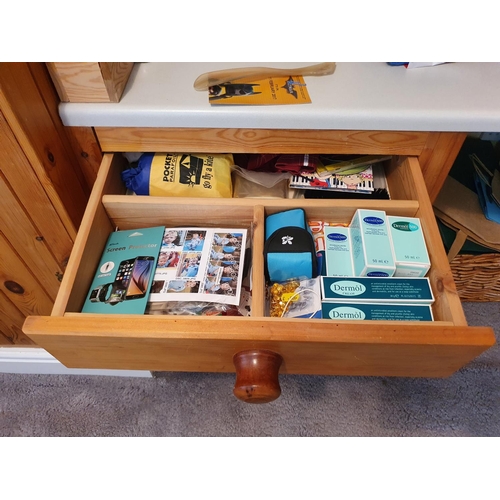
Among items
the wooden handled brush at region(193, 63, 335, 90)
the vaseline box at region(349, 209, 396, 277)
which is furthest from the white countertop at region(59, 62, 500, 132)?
the vaseline box at region(349, 209, 396, 277)

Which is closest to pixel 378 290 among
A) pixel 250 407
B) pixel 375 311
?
pixel 375 311

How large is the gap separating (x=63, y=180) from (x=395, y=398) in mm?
994

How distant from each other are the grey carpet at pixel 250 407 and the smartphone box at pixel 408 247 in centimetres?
56

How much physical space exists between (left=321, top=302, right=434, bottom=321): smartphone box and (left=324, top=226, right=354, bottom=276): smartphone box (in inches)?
3.5

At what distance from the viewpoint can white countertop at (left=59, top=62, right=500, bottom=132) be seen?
0.73 metres

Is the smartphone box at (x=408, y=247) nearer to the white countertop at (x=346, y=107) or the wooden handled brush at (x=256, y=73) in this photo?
the white countertop at (x=346, y=107)

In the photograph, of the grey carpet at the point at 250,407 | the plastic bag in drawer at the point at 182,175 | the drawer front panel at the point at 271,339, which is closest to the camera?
the drawer front panel at the point at 271,339

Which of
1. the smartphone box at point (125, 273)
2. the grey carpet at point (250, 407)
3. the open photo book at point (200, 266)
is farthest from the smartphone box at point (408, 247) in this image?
the grey carpet at point (250, 407)

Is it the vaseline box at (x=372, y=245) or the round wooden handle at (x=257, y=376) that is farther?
the vaseline box at (x=372, y=245)

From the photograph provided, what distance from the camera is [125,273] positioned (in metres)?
0.76

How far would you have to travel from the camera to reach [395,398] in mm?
1166

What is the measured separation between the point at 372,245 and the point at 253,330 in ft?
0.88

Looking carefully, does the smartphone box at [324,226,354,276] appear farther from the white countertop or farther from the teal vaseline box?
the white countertop

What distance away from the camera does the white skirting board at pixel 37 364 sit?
1.19m
